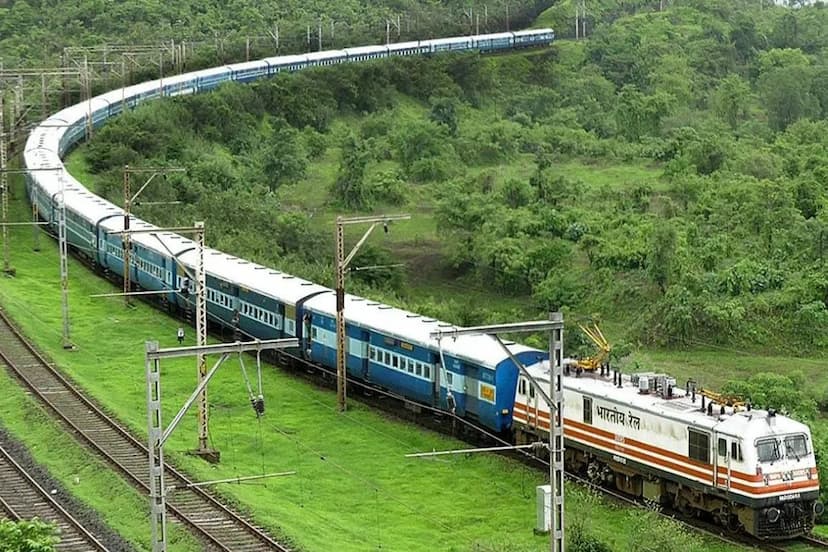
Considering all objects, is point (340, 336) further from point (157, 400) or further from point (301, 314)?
point (157, 400)

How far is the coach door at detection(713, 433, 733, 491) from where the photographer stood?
28.4 m

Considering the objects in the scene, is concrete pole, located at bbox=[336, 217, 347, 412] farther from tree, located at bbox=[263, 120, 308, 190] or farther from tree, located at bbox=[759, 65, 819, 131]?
tree, located at bbox=[759, 65, 819, 131]

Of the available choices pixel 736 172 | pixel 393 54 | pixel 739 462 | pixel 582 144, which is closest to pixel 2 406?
pixel 739 462

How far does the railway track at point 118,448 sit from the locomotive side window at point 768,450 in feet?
31.9

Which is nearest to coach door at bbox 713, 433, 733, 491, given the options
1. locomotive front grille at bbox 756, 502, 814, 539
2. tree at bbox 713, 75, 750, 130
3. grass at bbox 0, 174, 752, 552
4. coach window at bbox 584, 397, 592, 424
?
Answer: locomotive front grille at bbox 756, 502, 814, 539

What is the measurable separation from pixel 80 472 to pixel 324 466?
602cm

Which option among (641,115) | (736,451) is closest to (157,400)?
(736,451)

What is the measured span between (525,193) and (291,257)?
17.2 m

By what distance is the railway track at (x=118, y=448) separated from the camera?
28.1 meters

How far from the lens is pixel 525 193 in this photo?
241 ft

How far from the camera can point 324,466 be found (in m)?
34.9

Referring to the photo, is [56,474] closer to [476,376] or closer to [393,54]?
[476,376]

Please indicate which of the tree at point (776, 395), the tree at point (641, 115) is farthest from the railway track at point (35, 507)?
the tree at point (641, 115)

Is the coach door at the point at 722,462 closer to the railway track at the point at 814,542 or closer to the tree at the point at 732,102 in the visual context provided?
the railway track at the point at 814,542
